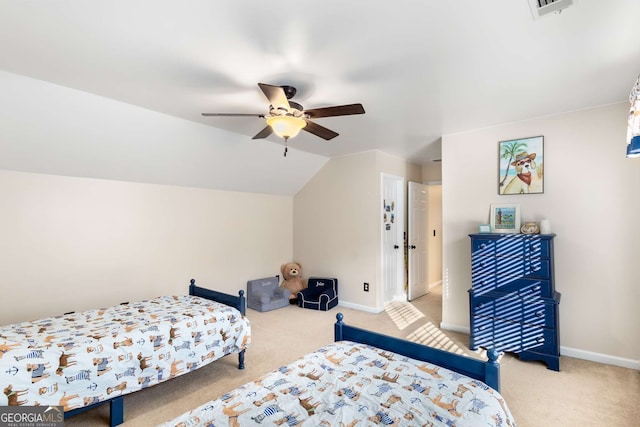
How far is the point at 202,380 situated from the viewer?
2.70 m

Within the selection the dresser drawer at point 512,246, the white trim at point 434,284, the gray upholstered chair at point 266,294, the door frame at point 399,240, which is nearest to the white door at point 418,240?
the door frame at point 399,240

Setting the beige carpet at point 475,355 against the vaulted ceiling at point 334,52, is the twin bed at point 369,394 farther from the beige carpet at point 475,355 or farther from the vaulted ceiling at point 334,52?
the vaulted ceiling at point 334,52

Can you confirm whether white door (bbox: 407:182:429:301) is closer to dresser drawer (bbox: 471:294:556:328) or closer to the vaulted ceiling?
dresser drawer (bbox: 471:294:556:328)

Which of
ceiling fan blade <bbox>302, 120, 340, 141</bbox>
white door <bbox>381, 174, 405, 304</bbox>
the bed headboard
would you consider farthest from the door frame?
the bed headboard

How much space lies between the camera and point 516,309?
10.0 ft

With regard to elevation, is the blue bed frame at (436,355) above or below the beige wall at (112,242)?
below

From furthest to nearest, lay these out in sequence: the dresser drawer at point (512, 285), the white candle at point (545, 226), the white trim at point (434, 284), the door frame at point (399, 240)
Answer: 1. the white trim at point (434, 284)
2. the door frame at point (399, 240)
3. the white candle at point (545, 226)
4. the dresser drawer at point (512, 285)

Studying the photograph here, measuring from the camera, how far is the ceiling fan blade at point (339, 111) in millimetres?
2174

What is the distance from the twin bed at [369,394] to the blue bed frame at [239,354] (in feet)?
4.12

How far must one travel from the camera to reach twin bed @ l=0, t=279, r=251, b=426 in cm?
182

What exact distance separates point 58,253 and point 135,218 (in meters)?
0.82

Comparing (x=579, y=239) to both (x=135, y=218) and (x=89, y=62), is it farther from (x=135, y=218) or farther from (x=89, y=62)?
(x=135, y=218)

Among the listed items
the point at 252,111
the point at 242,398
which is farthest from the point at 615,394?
the point at 252,111

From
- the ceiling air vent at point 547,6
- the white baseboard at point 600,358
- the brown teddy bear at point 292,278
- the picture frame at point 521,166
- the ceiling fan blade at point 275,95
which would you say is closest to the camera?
the ceiling air vent at point 547,6
